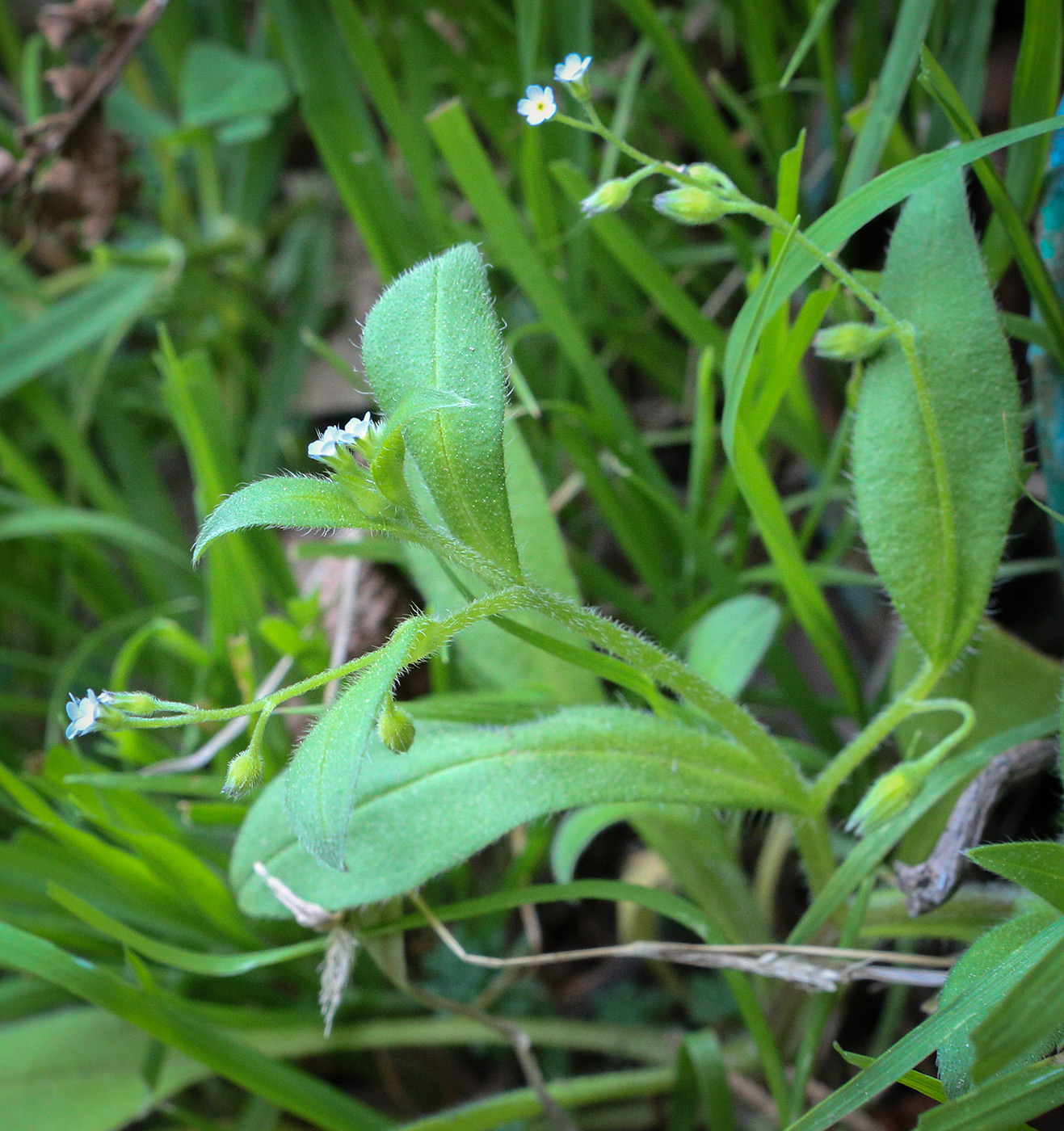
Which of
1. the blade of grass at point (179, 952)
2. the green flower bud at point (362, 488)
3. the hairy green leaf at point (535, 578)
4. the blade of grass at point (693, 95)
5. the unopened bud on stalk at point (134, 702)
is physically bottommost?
the blade of grass at point (179, 952)

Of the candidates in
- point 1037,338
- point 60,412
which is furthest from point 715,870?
point 60,412

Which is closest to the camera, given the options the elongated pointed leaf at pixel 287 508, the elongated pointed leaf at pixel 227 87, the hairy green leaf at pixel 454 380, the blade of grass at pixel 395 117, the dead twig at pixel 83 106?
the elongated pointed leaf at pixel 287 508

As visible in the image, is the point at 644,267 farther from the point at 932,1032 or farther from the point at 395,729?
the point at 932,1032

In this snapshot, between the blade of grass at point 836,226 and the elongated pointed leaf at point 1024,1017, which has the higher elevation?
the blade of grass at point 836,226

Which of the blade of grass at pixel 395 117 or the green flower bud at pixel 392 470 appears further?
the blade of grass at pixel 395 117

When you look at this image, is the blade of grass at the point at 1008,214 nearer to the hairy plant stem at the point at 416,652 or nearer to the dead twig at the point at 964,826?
the dead twig at the point at 964,826

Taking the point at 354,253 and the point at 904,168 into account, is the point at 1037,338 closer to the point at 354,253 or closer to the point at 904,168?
the point at 904,168

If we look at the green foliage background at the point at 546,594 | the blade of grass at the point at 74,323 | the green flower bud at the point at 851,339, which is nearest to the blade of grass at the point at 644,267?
the green foliage background at the point at 546,594
